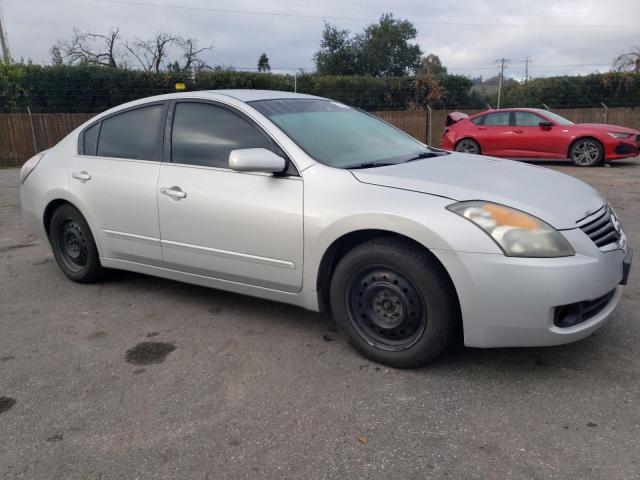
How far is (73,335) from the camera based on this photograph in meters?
3.70

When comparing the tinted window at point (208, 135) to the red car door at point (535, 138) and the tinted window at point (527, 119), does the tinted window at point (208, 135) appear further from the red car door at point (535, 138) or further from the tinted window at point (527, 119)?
the tinted window at point (527, 119)

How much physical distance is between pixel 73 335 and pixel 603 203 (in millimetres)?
3436

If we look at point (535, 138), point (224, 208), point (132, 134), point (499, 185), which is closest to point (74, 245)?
point (132, 134)

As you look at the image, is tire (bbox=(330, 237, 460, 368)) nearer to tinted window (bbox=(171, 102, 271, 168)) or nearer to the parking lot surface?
the parking lot surface

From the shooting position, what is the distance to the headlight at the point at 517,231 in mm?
2695

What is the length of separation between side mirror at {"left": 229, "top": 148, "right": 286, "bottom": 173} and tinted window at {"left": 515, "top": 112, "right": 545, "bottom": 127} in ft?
35.0

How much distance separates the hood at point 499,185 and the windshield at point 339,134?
0.76 ft

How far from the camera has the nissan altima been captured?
2744mm

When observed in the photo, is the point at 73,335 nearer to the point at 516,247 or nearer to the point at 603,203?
the point at 516,247

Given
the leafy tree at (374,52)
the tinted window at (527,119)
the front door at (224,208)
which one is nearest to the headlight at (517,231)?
the front door at (224,208)

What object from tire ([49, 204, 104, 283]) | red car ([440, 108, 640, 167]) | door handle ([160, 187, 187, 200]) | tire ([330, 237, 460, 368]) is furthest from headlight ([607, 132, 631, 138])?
tire ([49, 204, 104, 283])

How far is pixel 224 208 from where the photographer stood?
354 cm

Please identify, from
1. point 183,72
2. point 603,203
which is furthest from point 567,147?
point 183,72

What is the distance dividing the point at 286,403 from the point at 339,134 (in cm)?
186
